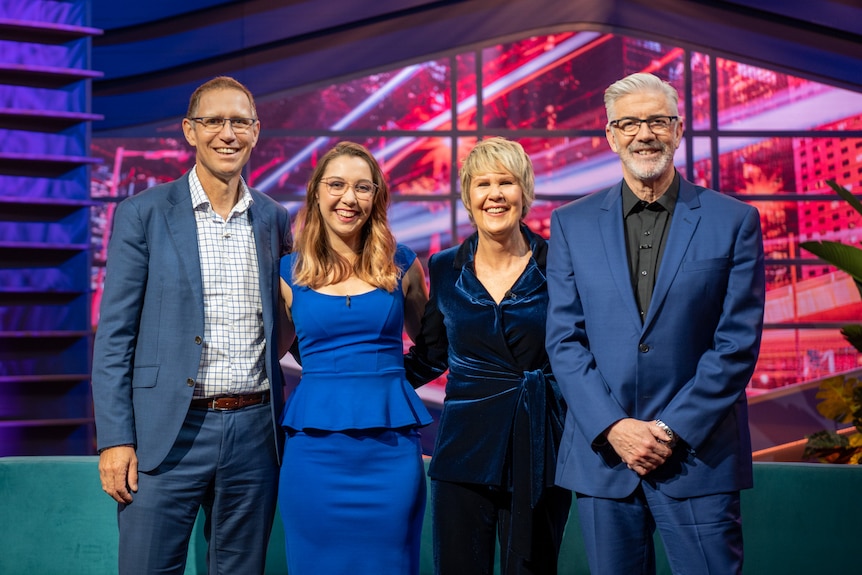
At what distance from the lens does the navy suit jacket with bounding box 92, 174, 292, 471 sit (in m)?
2.39

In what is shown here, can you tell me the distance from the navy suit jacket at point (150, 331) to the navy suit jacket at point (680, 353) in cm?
89

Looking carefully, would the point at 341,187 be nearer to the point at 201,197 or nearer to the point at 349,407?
the point at 201,197

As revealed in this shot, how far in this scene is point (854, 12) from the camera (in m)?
7.64

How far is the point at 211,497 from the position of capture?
2502 millimetres

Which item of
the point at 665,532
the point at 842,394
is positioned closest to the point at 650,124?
→ the point at 665,532

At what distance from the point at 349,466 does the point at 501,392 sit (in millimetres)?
461

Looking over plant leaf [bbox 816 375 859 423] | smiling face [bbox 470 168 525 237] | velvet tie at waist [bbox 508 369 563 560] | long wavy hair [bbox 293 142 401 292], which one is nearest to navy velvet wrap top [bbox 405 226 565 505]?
velvet tie at waist [bbox 508 369 563 560]

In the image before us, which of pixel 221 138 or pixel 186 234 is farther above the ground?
pixel 221 138

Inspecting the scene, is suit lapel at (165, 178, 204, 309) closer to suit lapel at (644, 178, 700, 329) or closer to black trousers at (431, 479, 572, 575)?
black trousers at (431, 479, 572, 575)

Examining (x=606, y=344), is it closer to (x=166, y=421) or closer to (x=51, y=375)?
(x=166, y=421)

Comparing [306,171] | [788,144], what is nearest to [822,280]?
[788,144]

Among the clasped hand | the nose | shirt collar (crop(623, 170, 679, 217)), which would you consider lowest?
the clasped hand

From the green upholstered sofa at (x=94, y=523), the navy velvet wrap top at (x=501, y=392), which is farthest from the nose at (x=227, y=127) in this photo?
the green upholstered sofa at (x=94, y=523)

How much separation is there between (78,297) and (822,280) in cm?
623
